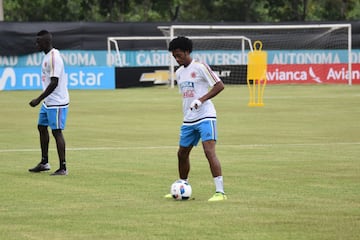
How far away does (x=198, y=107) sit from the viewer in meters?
12.2

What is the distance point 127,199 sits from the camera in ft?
40.5

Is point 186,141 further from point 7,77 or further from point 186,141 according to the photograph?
point 7,77

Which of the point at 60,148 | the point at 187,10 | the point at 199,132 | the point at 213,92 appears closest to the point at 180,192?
the point at 199,132

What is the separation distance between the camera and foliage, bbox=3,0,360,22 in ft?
244

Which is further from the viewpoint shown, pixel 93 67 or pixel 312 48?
pixel 312 48

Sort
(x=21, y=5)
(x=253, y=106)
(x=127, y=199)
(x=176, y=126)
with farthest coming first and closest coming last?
(x=21, y=5) < (x=253, y=106) < (x=176, y=126) < (x=127, y=199)

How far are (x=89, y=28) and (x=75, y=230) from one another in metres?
40.7

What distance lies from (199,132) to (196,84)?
0.55 m

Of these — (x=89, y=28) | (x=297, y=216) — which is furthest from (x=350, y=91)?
(x=297, y=216)

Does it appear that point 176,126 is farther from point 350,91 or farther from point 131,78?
point 131,78

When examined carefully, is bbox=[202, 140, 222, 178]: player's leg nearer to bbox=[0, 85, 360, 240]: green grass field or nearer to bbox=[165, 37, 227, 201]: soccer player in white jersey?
bbox=[165, 37, 227, 201]: soccer player in white jersey

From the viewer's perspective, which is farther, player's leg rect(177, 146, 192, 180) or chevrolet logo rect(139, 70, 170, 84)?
chevrolet logo rect(139, 70, 170, 84)

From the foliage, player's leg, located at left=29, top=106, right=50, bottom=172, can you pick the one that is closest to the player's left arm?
player's leg, located at left=29, top=106, right=50, bottom=172

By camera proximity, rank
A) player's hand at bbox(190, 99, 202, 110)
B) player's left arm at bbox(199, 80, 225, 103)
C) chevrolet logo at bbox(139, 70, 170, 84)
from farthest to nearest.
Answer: chevrolet logo at bbox(139, 70, 170, 84) < player's left arm at bbox(199, 80, 225, 103) < player's hand at bbox(190, 99, 202, 110)
